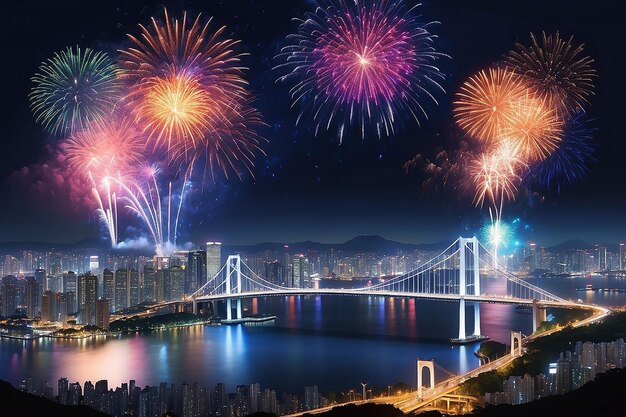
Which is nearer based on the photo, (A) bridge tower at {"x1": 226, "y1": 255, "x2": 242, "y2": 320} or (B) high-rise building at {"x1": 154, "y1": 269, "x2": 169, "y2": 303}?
(A) bridge tower at {"x1": 226, "y1": 255, "x2": 242, "y2": 320}

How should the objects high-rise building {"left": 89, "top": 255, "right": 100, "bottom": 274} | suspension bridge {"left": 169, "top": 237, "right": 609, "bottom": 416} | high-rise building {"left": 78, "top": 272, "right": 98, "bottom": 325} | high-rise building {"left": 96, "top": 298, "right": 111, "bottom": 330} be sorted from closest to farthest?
1. suspension bridge {"left": 169, "top": 237, "right": 609, "bottom": 416}
2. high-rise building {"left": 96, "top": 298, "right": 111, "bottom": 330}
3. high-rise building {"left": 78, "top": 272, "right": 98, "bottom": 325}
4. high-rise building {"left": 89, "top": 255, "right": 100, "bottom": 274}

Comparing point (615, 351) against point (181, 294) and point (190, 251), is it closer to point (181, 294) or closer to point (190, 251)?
point (181, 294)

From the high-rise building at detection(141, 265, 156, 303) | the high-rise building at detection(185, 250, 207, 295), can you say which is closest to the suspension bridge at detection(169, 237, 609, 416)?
the high-rise building at detection(185, 250, 207, 295)

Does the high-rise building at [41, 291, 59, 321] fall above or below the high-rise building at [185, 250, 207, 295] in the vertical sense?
below

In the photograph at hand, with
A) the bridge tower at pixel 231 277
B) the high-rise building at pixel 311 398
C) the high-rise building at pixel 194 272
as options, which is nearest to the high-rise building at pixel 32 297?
the bridge tower at pixel 231 277

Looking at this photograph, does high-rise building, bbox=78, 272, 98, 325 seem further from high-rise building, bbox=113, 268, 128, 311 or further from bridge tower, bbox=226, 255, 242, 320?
bridge tower, bbox=226, 255, 242, 320

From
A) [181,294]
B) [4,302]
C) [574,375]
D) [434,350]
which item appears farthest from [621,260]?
[574,375]
